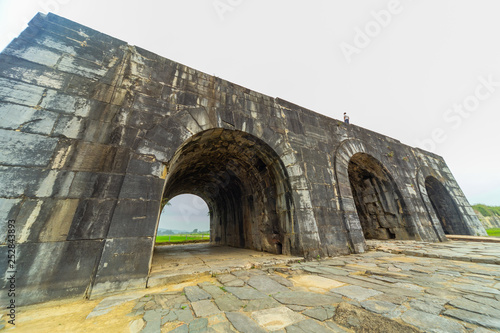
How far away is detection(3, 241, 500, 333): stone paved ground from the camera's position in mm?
1671

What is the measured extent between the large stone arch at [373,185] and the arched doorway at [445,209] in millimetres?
4157

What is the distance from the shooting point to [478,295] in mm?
2225

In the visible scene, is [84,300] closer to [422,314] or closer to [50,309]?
[50,309]

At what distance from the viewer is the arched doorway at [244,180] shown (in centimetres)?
495

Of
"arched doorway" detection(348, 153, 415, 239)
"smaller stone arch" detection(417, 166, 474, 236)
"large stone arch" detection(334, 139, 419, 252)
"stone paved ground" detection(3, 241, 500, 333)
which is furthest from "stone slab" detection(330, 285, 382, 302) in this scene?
"smaller stone arch" detection(417, 166, 474, 236)

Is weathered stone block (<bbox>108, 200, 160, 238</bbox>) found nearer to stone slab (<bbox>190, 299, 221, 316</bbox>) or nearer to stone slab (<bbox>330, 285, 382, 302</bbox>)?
stone slab (<bbox>190, 299, 221, 316</bbox>)

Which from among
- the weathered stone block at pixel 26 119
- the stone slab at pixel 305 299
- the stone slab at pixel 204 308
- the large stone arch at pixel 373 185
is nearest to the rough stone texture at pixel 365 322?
the stone slab at pixel 305 299

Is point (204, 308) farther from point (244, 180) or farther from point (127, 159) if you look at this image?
point (244, 180)

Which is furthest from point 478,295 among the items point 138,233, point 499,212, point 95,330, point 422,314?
point 499,212

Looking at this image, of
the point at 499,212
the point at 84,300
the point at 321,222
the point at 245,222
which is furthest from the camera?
the point at 499,212

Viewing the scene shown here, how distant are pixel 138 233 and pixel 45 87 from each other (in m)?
3.05

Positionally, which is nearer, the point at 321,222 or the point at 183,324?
the point at 183,324

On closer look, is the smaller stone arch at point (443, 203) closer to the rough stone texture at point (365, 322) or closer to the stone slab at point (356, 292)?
the stone slab at point (356, 292)

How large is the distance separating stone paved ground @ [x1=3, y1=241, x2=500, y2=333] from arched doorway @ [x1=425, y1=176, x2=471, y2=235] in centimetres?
898
